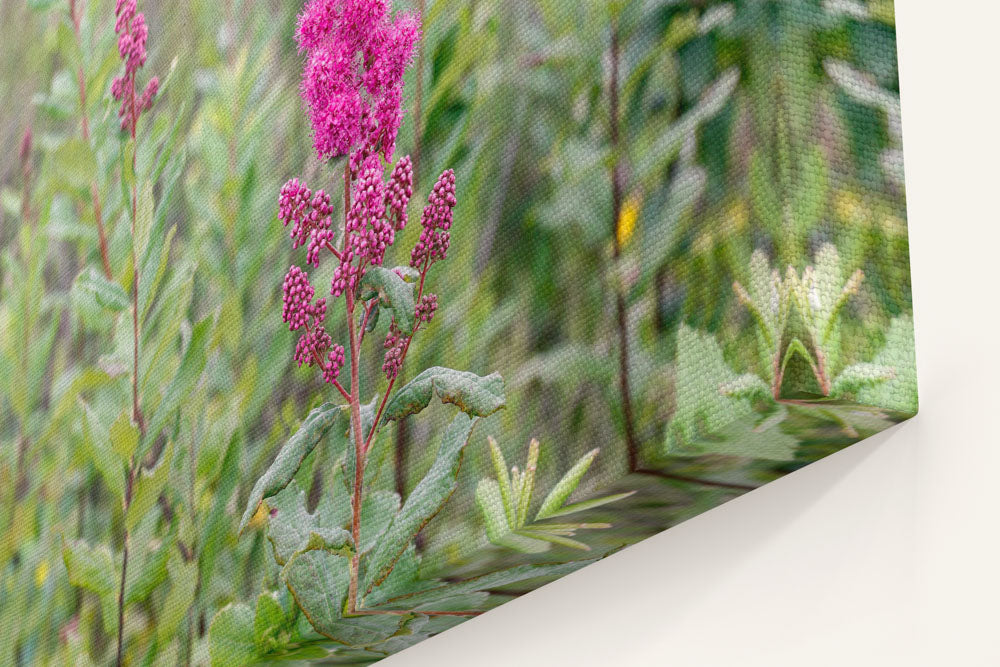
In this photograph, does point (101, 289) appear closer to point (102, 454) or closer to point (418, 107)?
point (102, 454)

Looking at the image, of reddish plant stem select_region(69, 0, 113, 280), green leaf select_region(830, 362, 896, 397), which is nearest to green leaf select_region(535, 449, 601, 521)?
green leaf select_region(830, 362, 896, 397)

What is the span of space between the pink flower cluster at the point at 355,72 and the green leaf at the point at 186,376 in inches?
5.9

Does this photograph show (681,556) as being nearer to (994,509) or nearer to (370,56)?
(994,509)

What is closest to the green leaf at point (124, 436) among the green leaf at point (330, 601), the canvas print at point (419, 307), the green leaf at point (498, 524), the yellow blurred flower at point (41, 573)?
the canvas print at point (419, 307)

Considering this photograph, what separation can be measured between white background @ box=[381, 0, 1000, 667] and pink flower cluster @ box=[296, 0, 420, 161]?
0.26 m

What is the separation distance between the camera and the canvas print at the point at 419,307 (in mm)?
459

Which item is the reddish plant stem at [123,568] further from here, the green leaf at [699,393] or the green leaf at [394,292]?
the green leaf at [699,393]

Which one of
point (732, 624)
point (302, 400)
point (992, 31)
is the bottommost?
point (732, 624)

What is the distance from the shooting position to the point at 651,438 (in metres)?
0.48

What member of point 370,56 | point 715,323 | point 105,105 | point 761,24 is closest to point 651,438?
point 715,323

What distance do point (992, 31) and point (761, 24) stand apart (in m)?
0.10

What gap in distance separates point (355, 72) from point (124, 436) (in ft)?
1.00

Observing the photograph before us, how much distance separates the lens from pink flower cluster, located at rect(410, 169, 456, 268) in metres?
0.59

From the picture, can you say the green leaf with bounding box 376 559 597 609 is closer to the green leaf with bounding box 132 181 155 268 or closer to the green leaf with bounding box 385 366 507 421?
the green leaf with bounding box 385 366 507 421
